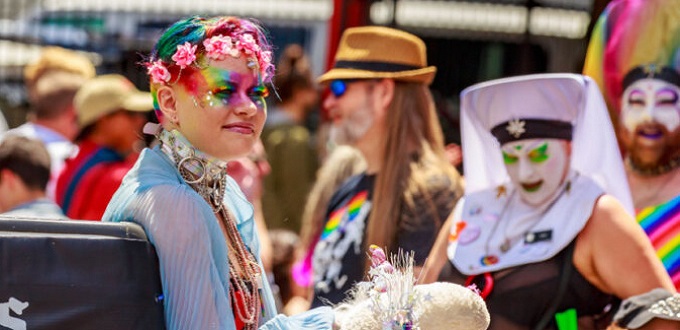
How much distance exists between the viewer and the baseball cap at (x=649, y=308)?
423cm

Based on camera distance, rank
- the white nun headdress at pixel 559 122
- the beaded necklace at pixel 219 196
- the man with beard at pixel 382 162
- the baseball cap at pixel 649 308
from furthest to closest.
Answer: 1. the man with beard at pixel 382 162
2. the white nun headdress at pixel 559 122
3. the baseball cap at pixel 649 308
4. the beaded necklace at pixel 219 196

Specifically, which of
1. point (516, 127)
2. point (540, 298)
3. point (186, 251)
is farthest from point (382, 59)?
point (186, 251)

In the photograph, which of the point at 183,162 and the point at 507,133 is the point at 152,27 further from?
the point at 183,162

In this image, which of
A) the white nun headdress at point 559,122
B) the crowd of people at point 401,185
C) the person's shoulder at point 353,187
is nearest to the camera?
the crowd of people at point 401,185

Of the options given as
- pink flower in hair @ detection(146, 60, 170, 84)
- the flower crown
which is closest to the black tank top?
the flower crown

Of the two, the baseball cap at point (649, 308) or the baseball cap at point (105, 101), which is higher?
the baseball cap at point (649, 308)

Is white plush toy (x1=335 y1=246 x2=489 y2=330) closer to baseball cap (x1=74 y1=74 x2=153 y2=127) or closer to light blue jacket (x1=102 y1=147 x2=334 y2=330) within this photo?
light blue jacket (x1=102 y1=147 x2=334 y2=330)

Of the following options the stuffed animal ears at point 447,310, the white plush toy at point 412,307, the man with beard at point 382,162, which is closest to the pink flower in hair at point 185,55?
the white plush toy at point 412,307

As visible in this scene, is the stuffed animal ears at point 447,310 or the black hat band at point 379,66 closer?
the stuffed animal ears at point 447,310

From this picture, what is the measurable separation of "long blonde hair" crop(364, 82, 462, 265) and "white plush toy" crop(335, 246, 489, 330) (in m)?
1.87

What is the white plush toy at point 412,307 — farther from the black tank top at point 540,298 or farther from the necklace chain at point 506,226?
the necklace chain at point 506,226

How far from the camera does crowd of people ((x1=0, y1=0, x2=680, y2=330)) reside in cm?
320

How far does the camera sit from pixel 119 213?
10.6ft

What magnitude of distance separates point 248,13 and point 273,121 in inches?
60.1
